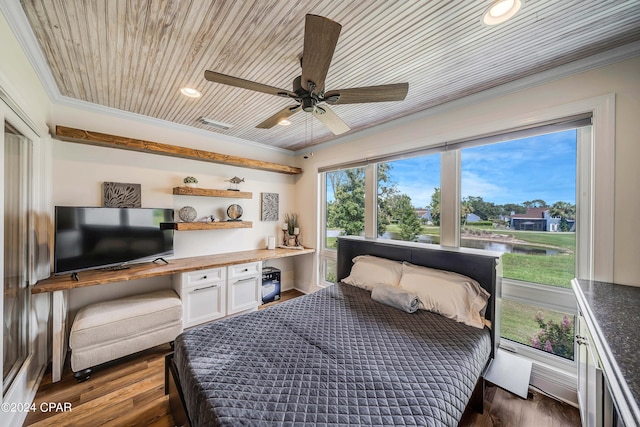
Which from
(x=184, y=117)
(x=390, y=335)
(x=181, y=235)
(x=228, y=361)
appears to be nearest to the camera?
(x=228, y=361)

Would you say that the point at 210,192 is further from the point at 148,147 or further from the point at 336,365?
the point at 336,365

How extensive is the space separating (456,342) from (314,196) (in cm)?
283

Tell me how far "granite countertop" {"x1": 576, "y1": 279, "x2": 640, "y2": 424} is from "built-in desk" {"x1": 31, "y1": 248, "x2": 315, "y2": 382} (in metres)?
3.02

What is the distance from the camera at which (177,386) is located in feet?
5.09

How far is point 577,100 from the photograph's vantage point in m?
1.75

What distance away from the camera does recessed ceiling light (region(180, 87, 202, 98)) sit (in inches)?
85.0

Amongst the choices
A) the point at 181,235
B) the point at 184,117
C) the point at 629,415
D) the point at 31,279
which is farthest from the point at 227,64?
the point at 629,415

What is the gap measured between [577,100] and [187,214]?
4.01 metres

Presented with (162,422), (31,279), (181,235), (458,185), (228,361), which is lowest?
(162,422)

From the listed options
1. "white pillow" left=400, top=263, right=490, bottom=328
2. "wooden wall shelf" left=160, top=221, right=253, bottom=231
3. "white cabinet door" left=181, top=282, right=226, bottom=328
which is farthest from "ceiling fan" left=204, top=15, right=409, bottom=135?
"white cabinet door" left=181, top=282, right=226, bottom=328

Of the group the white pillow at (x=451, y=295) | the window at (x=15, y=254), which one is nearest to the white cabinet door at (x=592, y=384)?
the white pillow at (x=451, y=295)

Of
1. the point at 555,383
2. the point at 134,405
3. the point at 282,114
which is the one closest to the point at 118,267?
the point at 134,405

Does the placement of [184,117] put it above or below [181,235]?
above

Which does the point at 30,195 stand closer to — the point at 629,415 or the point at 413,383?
the point at 413,383
